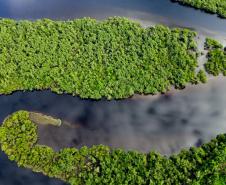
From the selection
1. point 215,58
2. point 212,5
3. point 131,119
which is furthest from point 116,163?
point 212,5

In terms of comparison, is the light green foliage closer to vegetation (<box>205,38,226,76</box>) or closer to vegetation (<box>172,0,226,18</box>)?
vegetation (<box>205,38,226,76</box>)

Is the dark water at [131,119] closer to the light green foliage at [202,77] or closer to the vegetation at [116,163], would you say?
the light green foliage at [202,77]

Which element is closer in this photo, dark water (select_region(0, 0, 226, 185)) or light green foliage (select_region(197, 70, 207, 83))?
dark water (select_region(0, 0, 226, 185))

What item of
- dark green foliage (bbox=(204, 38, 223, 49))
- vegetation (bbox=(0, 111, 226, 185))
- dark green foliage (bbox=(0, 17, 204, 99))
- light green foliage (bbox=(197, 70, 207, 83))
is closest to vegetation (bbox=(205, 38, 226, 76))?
dark green foliage (bbox=(204, 38, 223, 49))

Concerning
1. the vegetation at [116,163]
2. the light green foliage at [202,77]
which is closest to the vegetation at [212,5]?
the light green foliage at [202,77]

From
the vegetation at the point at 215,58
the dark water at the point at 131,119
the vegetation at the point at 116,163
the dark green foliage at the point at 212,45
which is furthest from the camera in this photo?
the dark green foliage at the point at 212,45

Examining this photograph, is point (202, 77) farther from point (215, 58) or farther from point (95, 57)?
point (95, 57)

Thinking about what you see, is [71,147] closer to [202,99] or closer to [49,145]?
[49,145]
